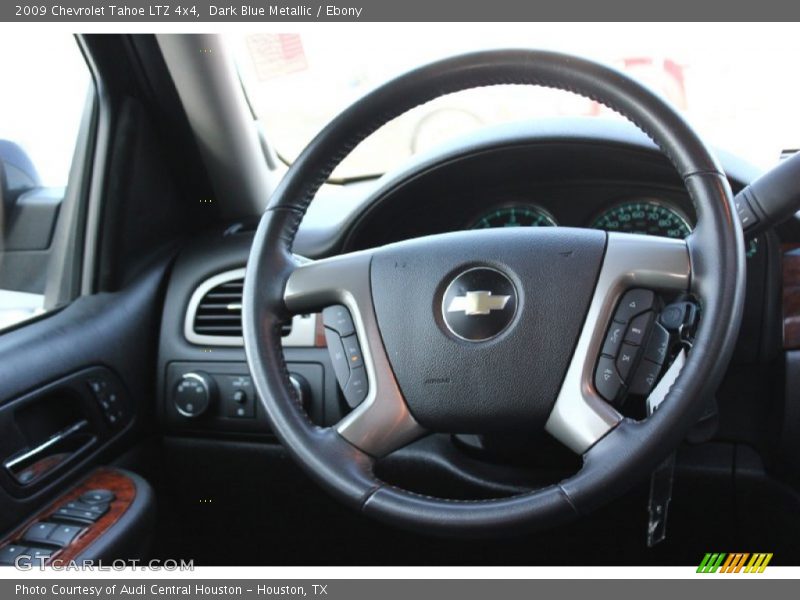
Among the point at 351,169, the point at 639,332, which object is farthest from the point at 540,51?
the point at 351,169

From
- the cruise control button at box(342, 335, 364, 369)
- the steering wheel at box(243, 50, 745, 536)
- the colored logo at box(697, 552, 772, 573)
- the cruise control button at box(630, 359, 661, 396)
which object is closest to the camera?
the steering wheel at box(243, 50, 745, 536)

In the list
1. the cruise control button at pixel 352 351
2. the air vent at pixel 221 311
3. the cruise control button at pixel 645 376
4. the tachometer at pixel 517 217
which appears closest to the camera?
the cruise control button at pixel 645 376

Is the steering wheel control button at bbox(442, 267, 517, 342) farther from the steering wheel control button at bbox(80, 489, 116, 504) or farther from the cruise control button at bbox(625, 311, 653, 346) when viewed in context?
the steering wheel control button at bbox(80, 489, 116, 504)

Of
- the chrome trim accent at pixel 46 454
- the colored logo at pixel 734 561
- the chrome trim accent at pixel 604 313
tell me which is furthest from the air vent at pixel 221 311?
the colored logo at pixel 734 561

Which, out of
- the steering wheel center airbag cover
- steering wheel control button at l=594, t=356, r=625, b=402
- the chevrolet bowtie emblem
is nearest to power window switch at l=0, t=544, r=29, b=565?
the steering wheel center airbag cover

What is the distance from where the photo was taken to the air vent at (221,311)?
5.40 feet

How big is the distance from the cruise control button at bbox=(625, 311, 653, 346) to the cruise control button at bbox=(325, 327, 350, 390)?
1.24 ft

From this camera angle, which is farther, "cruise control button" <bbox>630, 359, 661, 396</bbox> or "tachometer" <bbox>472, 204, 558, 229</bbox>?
"tachometer" <bbox>472, 204, 558, 229</bbox>

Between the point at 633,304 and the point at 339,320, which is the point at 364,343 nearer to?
the point at 339,320

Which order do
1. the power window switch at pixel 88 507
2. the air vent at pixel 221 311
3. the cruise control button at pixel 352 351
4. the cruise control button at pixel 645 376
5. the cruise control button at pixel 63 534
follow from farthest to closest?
the air vent at pixel 221 311 → the power window switch at pixel 88 507 → the cruise control button at pixel 63 534 → the cruise control button at pixel 352 351 → the cruise control button at pixel 645 376

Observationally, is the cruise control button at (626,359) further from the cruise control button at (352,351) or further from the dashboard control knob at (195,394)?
the dashboard control knob at (195,394)

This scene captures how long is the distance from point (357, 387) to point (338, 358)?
2.3 inches

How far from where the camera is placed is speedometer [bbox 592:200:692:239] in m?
1.44

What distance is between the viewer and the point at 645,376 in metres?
1.00
